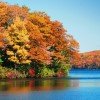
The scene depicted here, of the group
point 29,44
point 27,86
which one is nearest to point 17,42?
point 29,44

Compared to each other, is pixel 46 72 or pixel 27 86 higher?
pixel 46 72

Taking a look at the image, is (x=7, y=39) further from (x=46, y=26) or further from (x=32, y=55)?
(x=46, y=26)

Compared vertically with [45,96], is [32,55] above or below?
above

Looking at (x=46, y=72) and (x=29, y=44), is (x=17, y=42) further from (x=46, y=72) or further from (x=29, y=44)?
(x=46, y=72)

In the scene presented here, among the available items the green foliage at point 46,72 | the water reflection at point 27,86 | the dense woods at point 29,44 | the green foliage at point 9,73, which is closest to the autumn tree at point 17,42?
the dense woods at point 29,44

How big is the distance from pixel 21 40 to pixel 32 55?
388cm

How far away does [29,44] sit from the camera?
274 feet

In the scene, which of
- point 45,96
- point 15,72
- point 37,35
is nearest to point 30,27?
point 37,35

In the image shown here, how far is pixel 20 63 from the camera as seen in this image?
80.4 meters

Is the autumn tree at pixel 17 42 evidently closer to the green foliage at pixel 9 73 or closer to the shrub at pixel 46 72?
the green foliage at pixel 9 73

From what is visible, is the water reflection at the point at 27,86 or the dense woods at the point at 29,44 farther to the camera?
the dense woods at the point at 29,44

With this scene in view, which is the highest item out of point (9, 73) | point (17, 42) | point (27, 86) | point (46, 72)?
point (17, 42)

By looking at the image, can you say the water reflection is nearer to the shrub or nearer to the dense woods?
the dense woods

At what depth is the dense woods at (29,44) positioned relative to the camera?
79.6 meters
